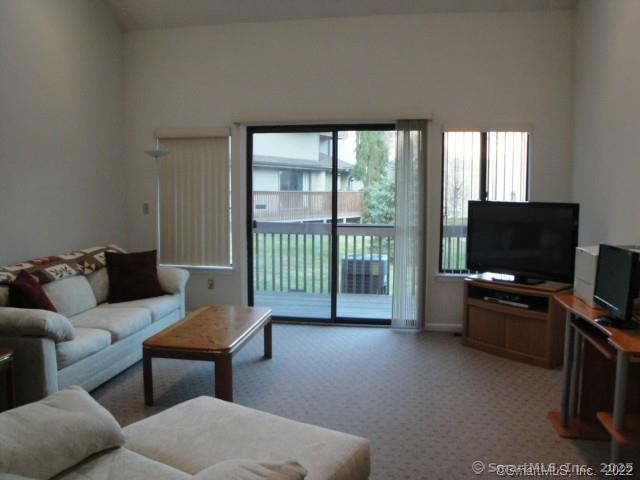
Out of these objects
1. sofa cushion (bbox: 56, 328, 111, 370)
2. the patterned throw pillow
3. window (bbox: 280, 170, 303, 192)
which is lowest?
sofa cushion (bbox: 56, 328, 111, 370)

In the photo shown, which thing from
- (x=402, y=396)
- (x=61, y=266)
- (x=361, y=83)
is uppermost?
(x=361, y=83)

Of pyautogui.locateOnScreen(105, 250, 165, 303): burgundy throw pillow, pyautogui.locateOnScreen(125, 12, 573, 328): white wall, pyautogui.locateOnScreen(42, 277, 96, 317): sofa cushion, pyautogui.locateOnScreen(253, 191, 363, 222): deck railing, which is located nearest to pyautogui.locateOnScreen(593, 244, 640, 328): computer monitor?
pyautogui.locateOnScreen(125, 12, 573, 328): white wall

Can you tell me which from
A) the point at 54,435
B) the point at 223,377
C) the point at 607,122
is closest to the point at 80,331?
the point at 223,377

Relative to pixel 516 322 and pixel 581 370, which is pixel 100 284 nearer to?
pixel 516 322

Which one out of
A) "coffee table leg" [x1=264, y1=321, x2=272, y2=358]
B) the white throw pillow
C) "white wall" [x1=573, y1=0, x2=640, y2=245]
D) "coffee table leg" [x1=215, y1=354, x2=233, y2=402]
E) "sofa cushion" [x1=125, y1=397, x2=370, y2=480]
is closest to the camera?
the white throw pillow

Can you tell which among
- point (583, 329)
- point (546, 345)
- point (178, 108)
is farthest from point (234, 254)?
point (583, 329)

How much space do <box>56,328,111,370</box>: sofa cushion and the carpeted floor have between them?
0.35 meters

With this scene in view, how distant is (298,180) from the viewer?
16.3 feet

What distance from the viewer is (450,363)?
3.79m

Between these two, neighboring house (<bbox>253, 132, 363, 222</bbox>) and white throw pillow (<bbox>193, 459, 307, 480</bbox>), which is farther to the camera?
neighboring house (<bbox>253, 132, 363, 222</bbox>)

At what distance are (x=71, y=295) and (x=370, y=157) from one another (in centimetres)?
297

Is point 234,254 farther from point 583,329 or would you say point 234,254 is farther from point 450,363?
point 583,329

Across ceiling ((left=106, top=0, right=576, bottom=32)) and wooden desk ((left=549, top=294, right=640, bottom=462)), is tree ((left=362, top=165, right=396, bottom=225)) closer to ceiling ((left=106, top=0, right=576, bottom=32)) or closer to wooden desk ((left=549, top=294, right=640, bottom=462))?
ceiling ((left=106, top=0, right=576, bottom=32))

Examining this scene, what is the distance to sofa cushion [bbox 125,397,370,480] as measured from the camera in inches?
65.1
